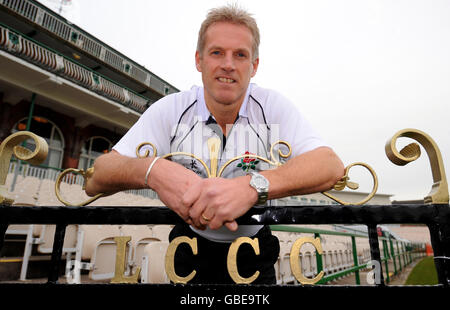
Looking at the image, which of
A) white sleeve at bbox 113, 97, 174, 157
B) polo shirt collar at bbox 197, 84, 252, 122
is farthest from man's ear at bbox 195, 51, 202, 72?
white sleeve at bbox 113, 97, 174, 157

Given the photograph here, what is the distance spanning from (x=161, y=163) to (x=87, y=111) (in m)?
11.0

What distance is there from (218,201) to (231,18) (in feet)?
2.70

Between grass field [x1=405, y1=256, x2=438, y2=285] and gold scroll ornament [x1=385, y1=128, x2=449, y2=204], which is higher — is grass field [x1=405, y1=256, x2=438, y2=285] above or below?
below

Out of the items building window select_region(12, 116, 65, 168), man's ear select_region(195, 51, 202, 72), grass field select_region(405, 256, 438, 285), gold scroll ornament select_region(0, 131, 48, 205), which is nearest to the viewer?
gold scroll ornament select_region(0, 131, 48, 205)

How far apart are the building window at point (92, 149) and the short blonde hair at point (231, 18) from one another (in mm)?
11836

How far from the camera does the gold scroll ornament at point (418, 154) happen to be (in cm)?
78

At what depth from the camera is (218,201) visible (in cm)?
70

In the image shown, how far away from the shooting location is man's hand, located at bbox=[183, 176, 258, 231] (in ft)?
2.31

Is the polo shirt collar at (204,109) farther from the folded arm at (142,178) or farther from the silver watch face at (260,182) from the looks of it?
the silver watch face at (260,182)

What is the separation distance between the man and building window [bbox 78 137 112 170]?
38.5 ft

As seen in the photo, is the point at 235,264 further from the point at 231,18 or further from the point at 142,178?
the point at 231,18

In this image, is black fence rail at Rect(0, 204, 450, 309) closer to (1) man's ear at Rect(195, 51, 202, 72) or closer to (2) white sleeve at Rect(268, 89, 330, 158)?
(2) white sleeve at Rect(268, 89, 330, 158)

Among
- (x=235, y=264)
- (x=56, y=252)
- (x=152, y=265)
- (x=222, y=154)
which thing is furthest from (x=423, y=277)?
(x=56, y=252)

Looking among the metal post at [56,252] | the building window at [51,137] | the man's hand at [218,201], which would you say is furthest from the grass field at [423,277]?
the building window at [51,137]
